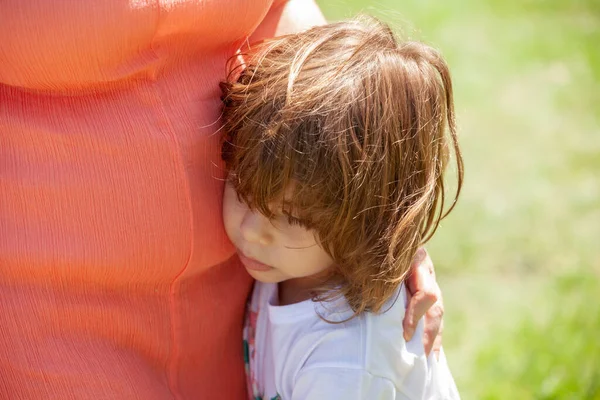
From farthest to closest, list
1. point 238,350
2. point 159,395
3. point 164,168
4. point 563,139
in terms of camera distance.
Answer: point 563,139 → point 238,350 → point 159,395 → point 164,168

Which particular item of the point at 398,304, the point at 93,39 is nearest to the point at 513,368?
the point at 398,304

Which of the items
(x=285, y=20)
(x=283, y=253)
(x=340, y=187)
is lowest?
(x=283, y=253)

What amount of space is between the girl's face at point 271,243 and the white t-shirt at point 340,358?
0.30 feet

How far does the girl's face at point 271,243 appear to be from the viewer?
1525 millimetres

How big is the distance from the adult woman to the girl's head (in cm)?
7

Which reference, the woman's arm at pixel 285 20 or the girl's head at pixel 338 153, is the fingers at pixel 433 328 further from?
the woman's arm at pixel 285 20

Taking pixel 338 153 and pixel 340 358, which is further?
pixel 340 358

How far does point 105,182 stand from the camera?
135 cm

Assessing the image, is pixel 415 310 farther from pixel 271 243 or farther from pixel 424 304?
pixel 271 243

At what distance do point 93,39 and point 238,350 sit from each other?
80 cm

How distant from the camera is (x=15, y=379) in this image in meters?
1.40

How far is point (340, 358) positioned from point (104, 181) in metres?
0.55

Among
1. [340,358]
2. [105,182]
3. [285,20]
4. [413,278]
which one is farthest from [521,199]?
[105,182]

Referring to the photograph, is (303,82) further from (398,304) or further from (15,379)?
(15,379)
